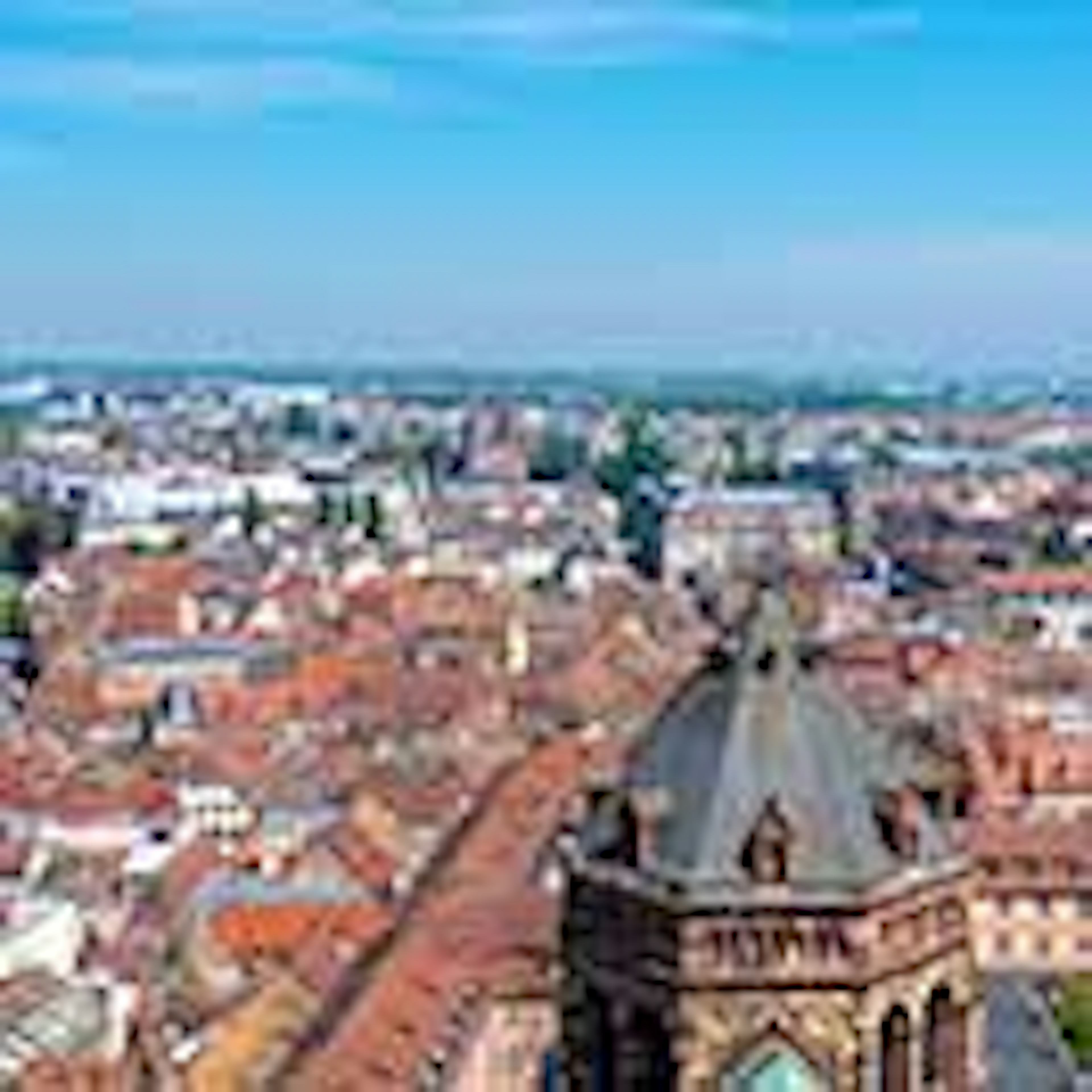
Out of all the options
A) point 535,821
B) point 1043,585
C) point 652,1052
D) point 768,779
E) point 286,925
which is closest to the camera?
point 768,779

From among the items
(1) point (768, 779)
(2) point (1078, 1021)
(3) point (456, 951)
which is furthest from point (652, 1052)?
(2) point (1078, 1021)

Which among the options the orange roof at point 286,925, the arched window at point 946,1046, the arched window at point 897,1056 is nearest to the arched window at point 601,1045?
the arched window at point 897,1056

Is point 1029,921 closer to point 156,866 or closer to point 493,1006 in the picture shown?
point 156,866

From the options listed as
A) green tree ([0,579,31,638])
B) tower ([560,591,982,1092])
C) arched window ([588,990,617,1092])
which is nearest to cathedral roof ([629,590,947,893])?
tower ([560,591,982,1092])

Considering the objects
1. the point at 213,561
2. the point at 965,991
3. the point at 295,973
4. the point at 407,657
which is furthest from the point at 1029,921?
the point at 213,561

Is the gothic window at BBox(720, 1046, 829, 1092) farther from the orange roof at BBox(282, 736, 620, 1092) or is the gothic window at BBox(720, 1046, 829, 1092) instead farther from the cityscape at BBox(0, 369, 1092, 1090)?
the orange roof at BBox(282, 736, 620, 1092)

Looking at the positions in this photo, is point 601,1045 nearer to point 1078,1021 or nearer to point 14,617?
point 1078,1021
